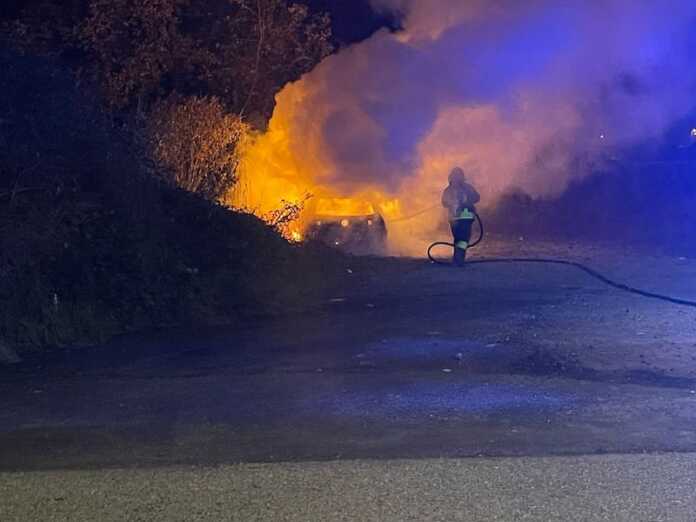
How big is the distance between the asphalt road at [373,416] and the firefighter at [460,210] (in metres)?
4.82

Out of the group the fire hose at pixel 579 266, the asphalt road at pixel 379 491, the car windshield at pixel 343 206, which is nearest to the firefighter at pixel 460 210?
the fire hose at pixel 579 266

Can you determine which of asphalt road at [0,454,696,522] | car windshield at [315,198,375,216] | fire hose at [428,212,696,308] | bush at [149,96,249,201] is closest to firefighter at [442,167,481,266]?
fire hose at [428,212,696,308]

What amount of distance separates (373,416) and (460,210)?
1096 cm

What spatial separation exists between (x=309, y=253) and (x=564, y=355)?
8327mm

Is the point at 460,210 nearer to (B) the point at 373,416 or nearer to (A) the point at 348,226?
(A) the point at 348,226

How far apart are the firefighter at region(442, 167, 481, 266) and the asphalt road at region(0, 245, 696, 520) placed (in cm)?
482

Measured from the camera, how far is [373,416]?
771 cm

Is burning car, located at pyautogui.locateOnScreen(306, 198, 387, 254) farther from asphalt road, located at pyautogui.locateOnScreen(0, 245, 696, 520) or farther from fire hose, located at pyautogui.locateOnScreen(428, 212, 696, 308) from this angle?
asphalt road, located at pyautogui.locateOnScreen(0, 245, 696, 520)

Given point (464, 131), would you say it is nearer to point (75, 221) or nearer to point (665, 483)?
point (75, 221)

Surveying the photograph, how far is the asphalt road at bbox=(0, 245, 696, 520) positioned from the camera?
5.82 m

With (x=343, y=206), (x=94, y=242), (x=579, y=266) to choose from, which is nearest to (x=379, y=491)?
(x=94, y=242)

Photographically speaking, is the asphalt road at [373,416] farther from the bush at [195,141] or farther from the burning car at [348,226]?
the burning car at [348,226]

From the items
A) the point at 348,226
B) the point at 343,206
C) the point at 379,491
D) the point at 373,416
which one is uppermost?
the point at 343,206

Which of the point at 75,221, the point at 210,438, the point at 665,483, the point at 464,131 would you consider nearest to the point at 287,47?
the point at 464,131
